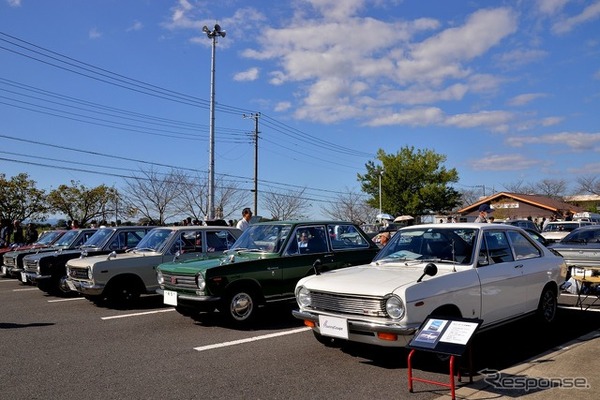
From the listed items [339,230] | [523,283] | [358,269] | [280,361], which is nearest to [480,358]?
[523,283]

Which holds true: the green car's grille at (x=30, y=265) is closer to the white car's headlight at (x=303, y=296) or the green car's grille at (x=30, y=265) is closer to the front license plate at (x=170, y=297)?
the front license plate at (x=170, y=297)

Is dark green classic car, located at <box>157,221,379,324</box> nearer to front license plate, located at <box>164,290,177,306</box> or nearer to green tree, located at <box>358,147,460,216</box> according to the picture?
front license plate, located at <box>164,290,177,306</box>

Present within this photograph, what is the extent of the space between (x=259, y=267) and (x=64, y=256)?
6322 mm

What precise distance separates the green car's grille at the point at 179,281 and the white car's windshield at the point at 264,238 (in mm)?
1211

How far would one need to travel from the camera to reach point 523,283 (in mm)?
6547

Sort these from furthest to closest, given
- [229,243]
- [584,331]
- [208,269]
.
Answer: [229,243], [208,269], [584,331]

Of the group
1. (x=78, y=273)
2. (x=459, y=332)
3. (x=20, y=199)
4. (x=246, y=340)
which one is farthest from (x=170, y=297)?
(x=20, y=199)

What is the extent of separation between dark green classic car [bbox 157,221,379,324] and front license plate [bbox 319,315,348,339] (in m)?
1.46

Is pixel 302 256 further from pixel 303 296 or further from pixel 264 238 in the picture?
pixel 303 296

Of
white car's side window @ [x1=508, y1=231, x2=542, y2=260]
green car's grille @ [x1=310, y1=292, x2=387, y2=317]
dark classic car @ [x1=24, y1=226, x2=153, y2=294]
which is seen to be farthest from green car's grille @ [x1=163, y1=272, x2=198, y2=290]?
white car's side window @ [x1=508, y1=231, x2=542, y2=260]

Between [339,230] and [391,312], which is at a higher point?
[339,230]

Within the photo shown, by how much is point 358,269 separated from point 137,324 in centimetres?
403

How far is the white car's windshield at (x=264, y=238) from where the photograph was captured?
8.40 m

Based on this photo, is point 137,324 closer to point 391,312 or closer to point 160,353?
point 160,353
